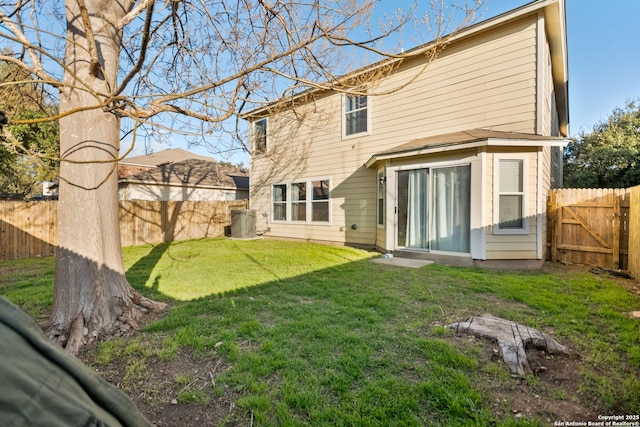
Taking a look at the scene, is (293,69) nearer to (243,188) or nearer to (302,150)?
(302,150)

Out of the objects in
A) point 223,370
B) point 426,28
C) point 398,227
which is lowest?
point 223,370

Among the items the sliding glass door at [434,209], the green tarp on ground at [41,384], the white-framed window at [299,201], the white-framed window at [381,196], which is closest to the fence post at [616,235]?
the sliding glass door at [434,209]

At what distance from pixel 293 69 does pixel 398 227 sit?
4.69 metres

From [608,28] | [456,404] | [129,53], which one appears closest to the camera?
[456,404]

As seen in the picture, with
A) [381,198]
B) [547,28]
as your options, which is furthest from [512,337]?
[547,28]

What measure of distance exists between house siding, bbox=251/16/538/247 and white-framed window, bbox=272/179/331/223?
23 centimetres

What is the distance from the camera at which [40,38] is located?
4070mm

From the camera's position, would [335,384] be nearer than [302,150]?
Yes

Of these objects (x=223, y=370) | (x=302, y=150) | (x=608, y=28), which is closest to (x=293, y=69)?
(x=223, y=370)

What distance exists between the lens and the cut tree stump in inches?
103

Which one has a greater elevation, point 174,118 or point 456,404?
point 174,118

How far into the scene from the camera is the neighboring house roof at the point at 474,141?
5.94 m

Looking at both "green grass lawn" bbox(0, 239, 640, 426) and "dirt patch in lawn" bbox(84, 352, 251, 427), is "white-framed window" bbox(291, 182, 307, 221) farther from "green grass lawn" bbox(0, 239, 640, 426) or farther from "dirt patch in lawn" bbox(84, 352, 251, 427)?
"dirt patch in lawn" bbox(84, 352, 251, 427)

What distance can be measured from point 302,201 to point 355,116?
3.52 meters
